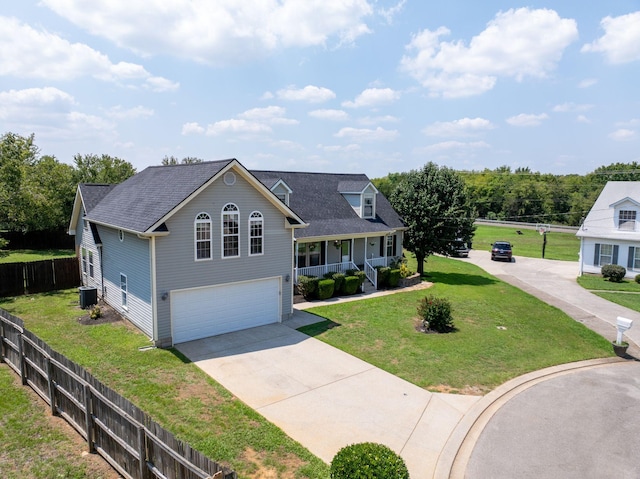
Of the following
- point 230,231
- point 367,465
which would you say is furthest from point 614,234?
point 367,465

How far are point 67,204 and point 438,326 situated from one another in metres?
33.2

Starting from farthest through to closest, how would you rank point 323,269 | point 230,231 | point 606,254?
point 606,254
point 323,269
point 230,231

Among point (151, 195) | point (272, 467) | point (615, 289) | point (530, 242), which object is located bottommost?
point (615, 289)

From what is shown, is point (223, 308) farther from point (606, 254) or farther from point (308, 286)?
point (606, 254)

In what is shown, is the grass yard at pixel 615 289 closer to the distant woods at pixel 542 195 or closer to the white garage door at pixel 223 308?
the white garage door at pixel 223 308

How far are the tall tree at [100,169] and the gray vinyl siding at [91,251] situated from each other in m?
22.1

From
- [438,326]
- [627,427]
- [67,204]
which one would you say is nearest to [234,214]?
[438,326]

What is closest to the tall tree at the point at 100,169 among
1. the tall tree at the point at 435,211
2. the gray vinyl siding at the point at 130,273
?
the gray vinyl siding at the point at 130,273

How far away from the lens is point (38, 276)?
2144cm

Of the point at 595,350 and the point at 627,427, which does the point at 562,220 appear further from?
the point at 627,427

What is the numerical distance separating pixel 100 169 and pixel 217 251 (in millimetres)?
35793

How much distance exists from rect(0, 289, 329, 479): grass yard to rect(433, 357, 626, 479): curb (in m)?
2.66

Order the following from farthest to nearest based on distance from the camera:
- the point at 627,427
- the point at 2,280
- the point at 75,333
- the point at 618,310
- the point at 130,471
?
the point at 618,310
the point at 2,280
the point at 75,333
the point at 627,427
the point at 130,471

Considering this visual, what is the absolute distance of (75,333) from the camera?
50.7ft
